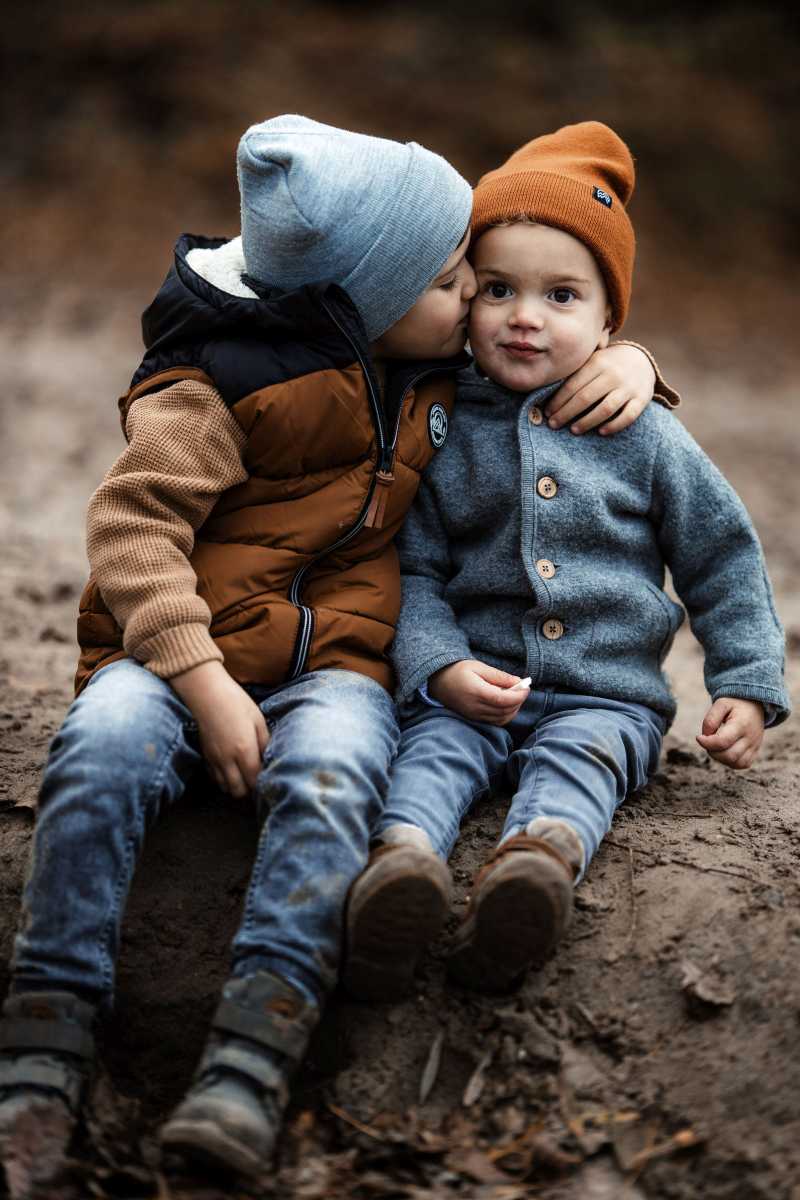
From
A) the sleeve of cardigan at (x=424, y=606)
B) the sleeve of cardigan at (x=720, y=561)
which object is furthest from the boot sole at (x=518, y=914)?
the sleeve of cardigan at (x=720, y=561)

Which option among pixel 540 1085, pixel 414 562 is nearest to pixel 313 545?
pixel 414 562

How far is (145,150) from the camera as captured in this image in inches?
415

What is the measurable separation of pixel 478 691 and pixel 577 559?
1.15 ft

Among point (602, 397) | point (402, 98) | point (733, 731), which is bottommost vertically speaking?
point (402, 98)

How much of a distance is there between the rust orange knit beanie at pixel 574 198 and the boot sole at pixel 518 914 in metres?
1.17

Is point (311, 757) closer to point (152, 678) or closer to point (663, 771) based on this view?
point (152, 678)

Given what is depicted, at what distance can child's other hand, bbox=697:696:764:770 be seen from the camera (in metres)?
2.39

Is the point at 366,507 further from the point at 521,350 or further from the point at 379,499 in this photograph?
the point at 521,350

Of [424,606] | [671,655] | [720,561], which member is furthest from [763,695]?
[671,655]

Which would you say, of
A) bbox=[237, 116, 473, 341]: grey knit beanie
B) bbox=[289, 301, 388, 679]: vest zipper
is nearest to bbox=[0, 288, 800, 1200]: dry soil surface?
bbox=[289, 301, 388, 679]: vest zipper

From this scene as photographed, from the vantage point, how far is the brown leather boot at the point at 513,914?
1897mm

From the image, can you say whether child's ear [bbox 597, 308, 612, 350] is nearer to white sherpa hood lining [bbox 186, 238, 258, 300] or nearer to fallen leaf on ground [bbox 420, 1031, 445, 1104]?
white sherpa hood lining [bbox 186, 238, 258, 300]

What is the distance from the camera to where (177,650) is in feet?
6.80

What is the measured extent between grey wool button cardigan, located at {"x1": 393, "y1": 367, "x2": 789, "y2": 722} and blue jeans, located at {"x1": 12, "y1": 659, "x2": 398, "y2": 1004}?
0.37 metres
